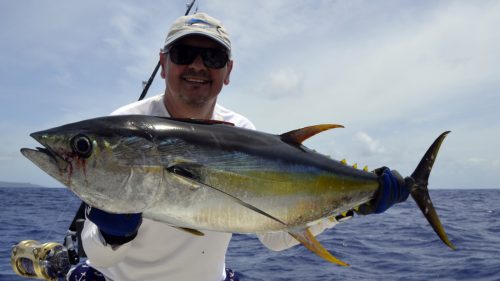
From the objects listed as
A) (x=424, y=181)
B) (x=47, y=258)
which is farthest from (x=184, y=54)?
(x=47, y=258)

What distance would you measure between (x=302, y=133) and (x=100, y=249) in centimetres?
144

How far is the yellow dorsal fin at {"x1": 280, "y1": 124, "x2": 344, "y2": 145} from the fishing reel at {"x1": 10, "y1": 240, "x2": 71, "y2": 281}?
257 cm

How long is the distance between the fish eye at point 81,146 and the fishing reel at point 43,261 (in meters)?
2.35

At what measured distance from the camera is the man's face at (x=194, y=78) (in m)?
3.10

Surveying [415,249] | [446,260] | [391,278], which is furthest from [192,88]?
[415,249]

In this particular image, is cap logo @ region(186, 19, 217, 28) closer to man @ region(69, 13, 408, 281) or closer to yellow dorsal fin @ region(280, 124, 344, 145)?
man @ region(69, 13, 408, 281)

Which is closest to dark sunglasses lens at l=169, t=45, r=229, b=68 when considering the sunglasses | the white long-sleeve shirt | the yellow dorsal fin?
the sunglasses

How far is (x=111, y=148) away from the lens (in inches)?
77.5

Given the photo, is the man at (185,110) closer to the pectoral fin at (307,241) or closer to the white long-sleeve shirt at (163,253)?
the white long-sleeve shirt at (163,253)

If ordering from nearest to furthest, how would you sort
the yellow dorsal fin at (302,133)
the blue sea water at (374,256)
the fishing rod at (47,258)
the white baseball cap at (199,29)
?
the yellow dorsal fin at (302,133)
the white baseball cap at (199,29)
the fishing rod at (47,258)
the blue sea water at (374,256)

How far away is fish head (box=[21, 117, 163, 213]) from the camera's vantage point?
6.22 ft

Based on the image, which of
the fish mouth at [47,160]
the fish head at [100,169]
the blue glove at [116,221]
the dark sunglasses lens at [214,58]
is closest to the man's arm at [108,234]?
the blue glove at [116,221]

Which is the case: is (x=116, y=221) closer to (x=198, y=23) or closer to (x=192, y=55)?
(x=192, y=55)

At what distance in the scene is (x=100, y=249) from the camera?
2615 mm
